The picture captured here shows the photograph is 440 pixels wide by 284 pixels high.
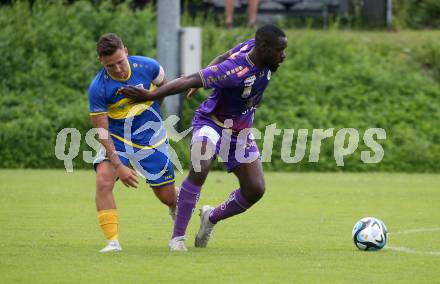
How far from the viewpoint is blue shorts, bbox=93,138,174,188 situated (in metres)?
10.2

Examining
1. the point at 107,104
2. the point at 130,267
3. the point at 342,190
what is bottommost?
the point at 342,190

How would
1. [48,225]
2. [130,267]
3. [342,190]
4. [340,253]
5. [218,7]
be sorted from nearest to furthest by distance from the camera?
[130,267], [340,253], [48,225], [342,190], [218,7]

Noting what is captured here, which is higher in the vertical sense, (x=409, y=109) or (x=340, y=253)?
(x=340, y=253)

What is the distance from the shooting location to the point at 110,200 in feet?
32.0

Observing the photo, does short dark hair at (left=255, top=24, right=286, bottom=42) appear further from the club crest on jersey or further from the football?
the football

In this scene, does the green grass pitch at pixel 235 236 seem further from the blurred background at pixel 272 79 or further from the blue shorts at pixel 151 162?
the blurred background at pixel 272 79

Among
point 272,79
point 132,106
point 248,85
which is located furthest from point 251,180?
point 272,79

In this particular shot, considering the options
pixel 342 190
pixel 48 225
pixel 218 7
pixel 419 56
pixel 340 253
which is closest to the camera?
pixel 340 253

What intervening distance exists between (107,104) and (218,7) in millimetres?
16717

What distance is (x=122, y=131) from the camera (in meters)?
10.2

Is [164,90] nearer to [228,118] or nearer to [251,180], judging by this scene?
[228,118]

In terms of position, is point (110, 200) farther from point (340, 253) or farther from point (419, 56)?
point (419, 56)

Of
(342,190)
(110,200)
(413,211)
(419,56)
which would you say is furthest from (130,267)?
(419,56)

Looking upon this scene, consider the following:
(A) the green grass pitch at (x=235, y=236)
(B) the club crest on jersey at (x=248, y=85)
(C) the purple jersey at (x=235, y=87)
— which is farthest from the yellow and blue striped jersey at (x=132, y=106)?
(A) the green grass pitch at (x=235, y=236)
